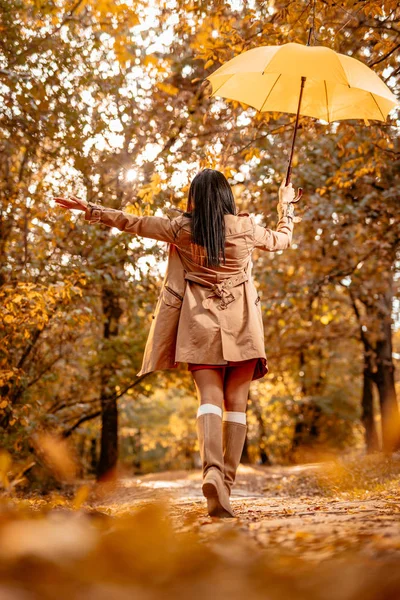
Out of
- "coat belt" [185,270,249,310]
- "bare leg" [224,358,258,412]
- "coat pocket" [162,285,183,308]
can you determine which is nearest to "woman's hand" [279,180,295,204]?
"coat belt" [185,270,249,310]

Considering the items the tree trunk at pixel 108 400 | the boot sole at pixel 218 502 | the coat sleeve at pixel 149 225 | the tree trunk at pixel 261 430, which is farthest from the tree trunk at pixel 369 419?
the boot sole at pixel 218 502

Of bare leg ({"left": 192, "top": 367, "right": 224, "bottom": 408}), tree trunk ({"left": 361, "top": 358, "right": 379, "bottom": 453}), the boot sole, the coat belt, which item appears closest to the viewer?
the boot sole

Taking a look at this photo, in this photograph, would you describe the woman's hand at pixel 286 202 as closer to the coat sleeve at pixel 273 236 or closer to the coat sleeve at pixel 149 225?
the coat sleeve at pixel 273 236

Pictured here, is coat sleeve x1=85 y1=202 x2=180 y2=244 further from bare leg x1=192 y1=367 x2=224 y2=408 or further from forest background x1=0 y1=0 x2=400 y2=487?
bare leg x1=192 y1=367 x2=224 y2=408

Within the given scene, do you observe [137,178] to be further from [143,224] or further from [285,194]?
[143,224]

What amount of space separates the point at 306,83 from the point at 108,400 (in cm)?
759

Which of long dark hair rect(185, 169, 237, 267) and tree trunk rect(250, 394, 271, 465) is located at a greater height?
long dark hair rect(185, 169, 237, 267)

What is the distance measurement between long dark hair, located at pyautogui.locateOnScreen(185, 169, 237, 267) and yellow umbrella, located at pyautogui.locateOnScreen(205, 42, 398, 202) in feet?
3.04

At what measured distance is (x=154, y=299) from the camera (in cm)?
1098

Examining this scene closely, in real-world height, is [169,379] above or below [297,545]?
above

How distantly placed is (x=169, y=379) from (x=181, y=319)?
908 centimetres

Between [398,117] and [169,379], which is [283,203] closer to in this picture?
[398,117]

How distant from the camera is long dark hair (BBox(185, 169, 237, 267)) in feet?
13.7

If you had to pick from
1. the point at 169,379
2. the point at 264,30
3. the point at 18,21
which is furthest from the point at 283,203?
the point at 169,379
